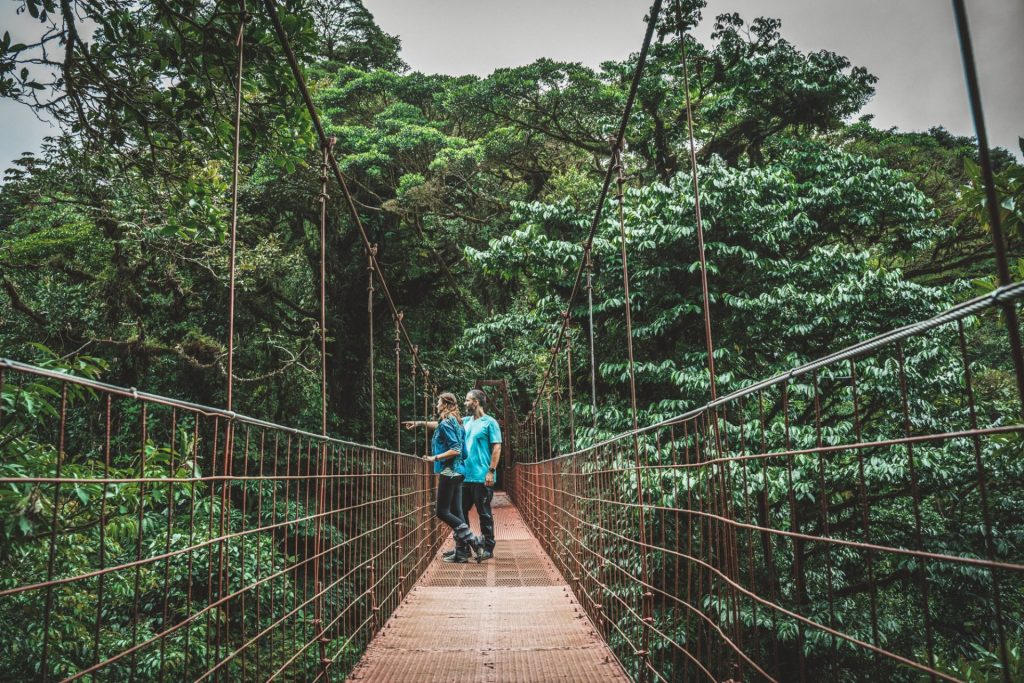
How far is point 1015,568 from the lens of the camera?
0.50m

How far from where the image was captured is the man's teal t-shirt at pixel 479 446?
11.8ft

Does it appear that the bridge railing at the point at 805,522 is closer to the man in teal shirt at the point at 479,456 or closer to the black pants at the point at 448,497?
the man in teal shirt at the point at 479,456

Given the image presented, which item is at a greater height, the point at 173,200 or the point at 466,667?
the point at 173,200

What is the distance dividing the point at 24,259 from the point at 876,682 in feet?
20.9

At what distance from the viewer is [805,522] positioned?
4500 mm

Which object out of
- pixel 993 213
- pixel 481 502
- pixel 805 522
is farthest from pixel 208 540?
pixel 805 522

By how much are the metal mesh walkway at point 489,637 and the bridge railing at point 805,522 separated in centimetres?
12

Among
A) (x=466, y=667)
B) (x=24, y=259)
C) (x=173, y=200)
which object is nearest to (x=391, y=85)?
(x=24, y=259)

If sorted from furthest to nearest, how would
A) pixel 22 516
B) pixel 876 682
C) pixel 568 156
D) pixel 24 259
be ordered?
1. pixel 568 156
2. pixel 24 259
3. pixel 22 516
4. pixel 876 682

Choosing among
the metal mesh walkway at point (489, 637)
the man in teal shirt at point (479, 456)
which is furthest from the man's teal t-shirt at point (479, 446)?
the metal mesh walkway at point (489, 637)

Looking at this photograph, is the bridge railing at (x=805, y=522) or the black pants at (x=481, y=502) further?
the black pants at (x=481, y=502)

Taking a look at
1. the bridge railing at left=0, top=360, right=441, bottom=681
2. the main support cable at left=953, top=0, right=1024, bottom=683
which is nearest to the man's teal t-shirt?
the bridge railing at left=0, top=360, right=441, bottom=681

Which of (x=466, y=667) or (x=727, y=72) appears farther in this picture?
(x=727, y=72)

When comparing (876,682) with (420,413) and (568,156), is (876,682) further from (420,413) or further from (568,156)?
(420,413)
